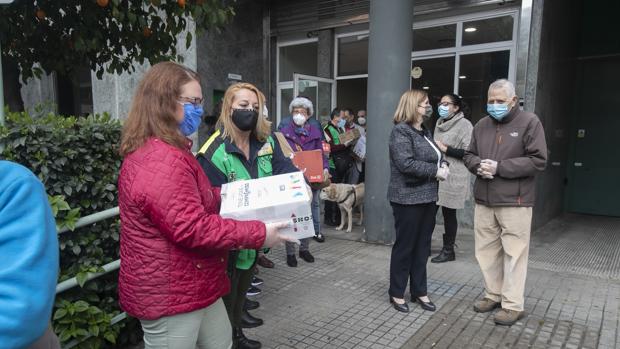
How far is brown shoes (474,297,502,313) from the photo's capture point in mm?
3773

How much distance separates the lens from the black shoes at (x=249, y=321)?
3.51 metres

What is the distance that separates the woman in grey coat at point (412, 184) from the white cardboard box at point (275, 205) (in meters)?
1.74

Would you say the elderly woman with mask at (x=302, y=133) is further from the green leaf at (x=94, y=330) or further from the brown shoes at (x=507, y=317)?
the green leaf at (x=94, y=330)

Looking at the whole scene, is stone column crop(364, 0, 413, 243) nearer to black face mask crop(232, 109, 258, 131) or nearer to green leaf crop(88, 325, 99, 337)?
black face mask crop(232, 109, 258, 131)

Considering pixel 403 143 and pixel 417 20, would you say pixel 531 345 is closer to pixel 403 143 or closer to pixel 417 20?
pixel 403 143

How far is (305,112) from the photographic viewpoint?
5250mm

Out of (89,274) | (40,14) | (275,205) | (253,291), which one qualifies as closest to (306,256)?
(253,291)

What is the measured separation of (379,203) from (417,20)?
12.7ft

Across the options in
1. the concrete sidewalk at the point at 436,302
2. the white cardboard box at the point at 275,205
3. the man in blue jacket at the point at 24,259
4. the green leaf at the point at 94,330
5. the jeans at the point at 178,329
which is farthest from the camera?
the concrete sidewalk at the point at 436,302

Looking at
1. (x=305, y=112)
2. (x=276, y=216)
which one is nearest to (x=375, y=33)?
(x=305, y=112)

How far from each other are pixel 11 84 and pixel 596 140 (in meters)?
9.30

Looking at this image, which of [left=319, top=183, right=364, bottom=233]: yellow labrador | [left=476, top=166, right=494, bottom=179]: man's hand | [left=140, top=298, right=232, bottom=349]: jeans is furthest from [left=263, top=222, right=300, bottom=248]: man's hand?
[left=319, top=183, right=364, bottom=233]: yellow labrador

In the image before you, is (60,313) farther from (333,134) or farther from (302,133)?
(333,134)

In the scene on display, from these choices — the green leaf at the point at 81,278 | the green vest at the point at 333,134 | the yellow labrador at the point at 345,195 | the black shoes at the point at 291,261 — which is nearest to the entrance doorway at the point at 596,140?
the yellow labrador at the point at 345,195
